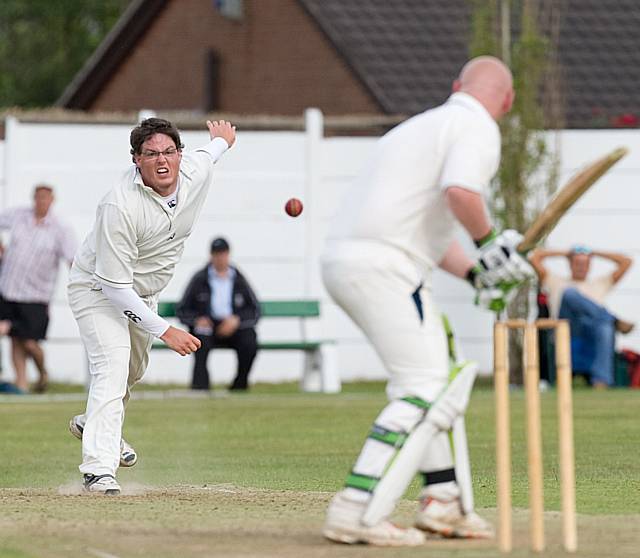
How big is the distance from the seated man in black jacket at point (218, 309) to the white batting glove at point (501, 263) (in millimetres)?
10664

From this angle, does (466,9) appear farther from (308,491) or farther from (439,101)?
(308,491)

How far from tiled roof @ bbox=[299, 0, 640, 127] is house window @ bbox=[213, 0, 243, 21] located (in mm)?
2712

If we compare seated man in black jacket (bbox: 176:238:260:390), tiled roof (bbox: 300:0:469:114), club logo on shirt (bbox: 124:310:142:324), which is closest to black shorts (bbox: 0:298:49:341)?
seated man in black jacket (bbox: 176:238:260:390)

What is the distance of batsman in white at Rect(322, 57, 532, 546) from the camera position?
6488 millimetres

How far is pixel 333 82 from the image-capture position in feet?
79.6

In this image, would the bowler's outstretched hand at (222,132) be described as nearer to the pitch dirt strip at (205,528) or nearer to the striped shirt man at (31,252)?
the pitch dirt strip at (205,528)

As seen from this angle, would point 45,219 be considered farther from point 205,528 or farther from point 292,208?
point 205,528

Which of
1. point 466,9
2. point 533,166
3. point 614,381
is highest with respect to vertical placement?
point 466,9

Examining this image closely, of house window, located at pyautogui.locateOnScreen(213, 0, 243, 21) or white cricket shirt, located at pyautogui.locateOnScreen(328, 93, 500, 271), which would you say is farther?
house window, located at pyautogui.locateOnScreen(213, 0, 243, 21)

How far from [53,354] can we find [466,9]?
8.75 meters

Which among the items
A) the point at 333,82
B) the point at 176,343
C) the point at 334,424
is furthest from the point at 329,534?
the point at 333,82

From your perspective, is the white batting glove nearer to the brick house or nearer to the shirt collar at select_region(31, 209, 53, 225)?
the shirt collar at select_region(31, 209, 53, 225)

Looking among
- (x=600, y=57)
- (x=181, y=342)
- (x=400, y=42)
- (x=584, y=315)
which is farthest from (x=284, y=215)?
(x=181, y=342)

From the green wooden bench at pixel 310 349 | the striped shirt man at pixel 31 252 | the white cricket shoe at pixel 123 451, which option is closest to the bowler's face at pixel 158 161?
the white cricket shoe at pixel 123 451
